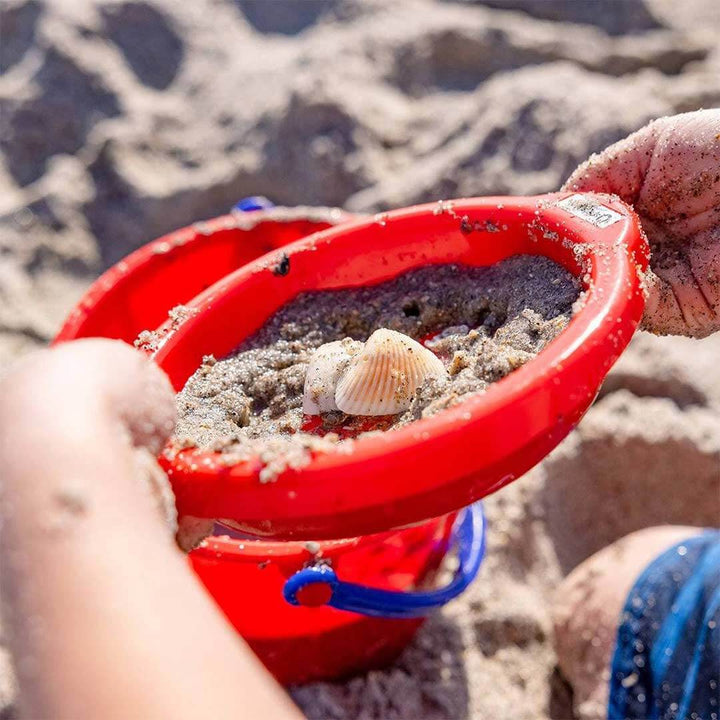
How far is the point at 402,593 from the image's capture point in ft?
4.02

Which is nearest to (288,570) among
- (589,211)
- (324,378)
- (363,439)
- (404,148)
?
(324,378)

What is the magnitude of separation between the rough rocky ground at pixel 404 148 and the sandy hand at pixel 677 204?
76 centimetres

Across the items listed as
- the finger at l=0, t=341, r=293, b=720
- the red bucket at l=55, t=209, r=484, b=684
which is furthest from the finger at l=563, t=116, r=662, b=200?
the finger at l=0, t=341, r=293, b=720

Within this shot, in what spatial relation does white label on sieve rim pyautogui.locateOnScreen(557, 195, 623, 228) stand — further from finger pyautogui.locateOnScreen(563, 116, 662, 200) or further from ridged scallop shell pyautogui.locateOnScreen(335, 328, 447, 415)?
ridged scallop shell pyautogui.locateOnScreen(335, 328, 447, 415)

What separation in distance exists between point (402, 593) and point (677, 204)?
0.69 metres

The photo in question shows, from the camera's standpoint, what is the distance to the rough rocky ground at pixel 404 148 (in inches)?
61.2

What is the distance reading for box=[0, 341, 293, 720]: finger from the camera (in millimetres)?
497

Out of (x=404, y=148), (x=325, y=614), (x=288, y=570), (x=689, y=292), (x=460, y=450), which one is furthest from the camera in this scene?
(x=404, y=148)

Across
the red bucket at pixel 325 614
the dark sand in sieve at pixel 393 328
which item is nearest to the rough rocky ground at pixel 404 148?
the red bucket at pixel 325 614

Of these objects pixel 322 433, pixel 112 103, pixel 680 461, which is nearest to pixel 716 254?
pixel 322 433

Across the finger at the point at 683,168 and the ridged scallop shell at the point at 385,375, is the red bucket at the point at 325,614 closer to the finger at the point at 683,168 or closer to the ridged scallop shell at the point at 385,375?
the ridged scallop shell at the point at 385,375

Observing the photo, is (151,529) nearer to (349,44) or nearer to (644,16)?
(349,44)

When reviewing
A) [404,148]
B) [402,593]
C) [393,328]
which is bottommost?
[402,593]

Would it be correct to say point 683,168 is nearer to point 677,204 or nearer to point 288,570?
point 677,204
